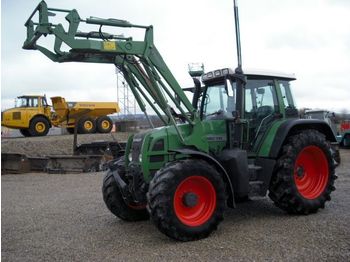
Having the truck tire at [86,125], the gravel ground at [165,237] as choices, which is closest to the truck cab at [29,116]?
the truck tire at [86,125]

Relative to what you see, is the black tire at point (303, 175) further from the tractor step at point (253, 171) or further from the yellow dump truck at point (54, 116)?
the yellow dump truck at point (54, 116)

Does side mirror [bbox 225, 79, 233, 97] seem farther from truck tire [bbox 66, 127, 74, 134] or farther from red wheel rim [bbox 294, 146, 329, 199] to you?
truck tire [bbox 66, 127, 74, 134]

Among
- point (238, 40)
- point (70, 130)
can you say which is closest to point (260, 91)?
point (238, 40)

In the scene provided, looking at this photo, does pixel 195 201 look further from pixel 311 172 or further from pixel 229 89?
pixel 311 172

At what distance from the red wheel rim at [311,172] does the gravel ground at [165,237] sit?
1.28ft

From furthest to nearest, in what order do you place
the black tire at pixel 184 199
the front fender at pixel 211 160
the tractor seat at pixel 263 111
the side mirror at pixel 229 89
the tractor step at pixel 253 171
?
the tractor seat at pixel 263 111 → the tractor step at pixel 253 171 → the side mirror at pixel 229 89 → the front fender at pixel 211 160 → the black tire at pixel 184 199

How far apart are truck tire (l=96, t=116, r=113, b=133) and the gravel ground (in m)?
17.0

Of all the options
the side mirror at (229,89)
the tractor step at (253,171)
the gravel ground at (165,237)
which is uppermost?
the side mirror at (229,89)

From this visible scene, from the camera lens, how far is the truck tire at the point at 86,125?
83.5 feet

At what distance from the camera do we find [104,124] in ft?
86.3

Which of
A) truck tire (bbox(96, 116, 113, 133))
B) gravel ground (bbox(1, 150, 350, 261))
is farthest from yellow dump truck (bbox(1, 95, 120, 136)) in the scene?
gravel ground (bbox(1, 150, 350, 261))

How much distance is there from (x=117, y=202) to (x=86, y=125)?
62.5 feet

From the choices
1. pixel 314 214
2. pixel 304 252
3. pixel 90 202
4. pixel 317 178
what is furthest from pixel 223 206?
pixel 90 202

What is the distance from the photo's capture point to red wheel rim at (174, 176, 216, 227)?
233 inches
